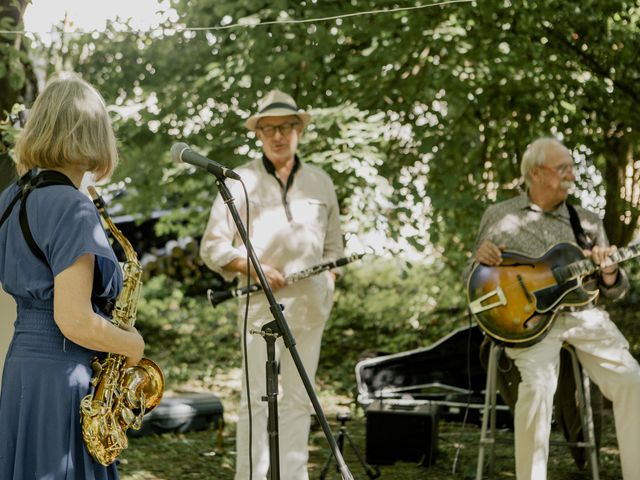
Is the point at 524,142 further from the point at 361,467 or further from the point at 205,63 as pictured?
the point at 361,467

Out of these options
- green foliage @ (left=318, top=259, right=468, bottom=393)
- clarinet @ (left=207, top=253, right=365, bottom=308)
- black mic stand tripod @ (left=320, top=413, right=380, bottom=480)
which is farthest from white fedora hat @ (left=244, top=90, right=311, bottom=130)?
green foliage @ (left=318, top=259, right=468, bottom=393)

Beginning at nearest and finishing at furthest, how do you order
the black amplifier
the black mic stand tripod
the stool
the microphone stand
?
the microphone stand < the stool < the black mic stand tripod < the black amplifier

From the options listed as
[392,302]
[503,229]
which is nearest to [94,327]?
[503,229]

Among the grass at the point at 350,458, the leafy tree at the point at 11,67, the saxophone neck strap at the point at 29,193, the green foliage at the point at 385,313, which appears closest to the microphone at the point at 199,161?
the saxophone neck strap at the point at 29,193

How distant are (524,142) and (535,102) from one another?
383 millimetres

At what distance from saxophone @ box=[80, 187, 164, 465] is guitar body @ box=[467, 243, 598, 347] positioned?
2318 millimetres

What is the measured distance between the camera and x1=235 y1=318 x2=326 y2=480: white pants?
13.9 feet

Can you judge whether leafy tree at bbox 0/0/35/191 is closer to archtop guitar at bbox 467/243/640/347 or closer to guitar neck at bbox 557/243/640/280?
archtop guitar at bbox 467/243/640/347

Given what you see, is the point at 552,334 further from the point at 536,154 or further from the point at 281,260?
the point at 281,260

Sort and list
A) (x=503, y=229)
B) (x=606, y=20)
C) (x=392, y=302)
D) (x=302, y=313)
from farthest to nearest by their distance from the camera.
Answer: (x=392, y=302) < (x=606, y=20) < (x=503, y=229) < (x=302, y=313)

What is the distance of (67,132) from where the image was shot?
234 centimetres

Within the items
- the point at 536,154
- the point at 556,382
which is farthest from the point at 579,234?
the point at 556,382

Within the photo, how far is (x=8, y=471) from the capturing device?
7.70 ft

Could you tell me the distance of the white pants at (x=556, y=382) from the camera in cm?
438
